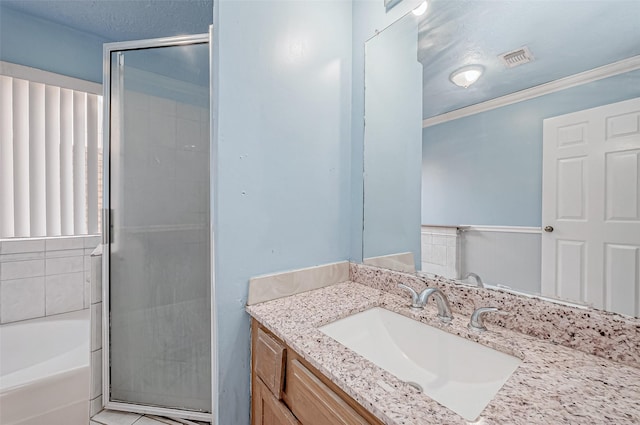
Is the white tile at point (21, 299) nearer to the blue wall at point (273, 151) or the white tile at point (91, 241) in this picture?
the white tile at point (91, 241)

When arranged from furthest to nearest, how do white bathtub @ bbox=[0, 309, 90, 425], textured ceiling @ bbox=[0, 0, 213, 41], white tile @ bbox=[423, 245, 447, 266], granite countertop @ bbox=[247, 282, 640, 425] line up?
textured ceiling @ bbox=[0, 0, 213, 41] → white bathtub @ bbox=[0, 309, 90, 425] → white tile @ bbox=[423, 245, 447, 266] → granite countertop @ bbox=[247, 282, 640, 425]

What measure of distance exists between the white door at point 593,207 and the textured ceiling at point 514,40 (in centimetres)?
15

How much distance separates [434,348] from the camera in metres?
0.82

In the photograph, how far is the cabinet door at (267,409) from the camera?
759 millimetres

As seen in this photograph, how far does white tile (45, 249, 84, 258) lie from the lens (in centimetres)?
189

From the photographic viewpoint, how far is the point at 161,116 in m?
1.38

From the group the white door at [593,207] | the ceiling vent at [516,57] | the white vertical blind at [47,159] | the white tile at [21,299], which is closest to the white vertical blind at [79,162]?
the white vertical blind at [47,159]

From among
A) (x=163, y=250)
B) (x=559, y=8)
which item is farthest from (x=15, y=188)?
(x=559, y=8)

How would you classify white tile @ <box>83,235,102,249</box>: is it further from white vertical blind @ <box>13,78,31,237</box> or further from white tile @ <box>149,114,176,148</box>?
white tile @ <box>149,114,176,148</box>

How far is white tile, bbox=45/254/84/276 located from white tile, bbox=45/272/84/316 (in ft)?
0.10

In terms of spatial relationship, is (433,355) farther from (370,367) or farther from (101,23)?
(101,23)

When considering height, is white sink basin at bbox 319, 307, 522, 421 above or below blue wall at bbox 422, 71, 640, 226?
below

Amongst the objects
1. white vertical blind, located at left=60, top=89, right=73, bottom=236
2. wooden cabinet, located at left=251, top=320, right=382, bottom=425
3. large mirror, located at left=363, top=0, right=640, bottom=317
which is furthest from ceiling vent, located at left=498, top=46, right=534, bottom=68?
white vertical blind, located at left=60, top=89, right=73, bottom=236

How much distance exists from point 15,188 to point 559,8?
3021 millimetres
